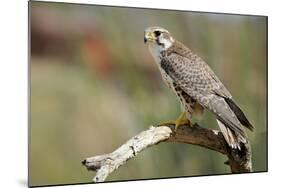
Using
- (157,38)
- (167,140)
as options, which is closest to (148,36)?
(157,38)

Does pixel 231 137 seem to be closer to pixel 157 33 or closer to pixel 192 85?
pixel 192 85

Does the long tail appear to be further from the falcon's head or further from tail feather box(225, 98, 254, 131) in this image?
the falcon's head

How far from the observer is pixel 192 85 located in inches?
105

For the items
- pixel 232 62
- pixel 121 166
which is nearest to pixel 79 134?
pixel 121 166

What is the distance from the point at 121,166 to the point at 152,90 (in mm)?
415

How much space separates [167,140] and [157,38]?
53cm

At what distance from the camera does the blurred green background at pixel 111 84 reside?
2426mm

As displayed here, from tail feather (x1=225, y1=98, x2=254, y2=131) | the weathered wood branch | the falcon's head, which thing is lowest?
the weathered wood branch

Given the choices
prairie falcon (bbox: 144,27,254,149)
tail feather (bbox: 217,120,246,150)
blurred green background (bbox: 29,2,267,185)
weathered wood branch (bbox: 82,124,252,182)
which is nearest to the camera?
blurred green background (bbox: 29,2,267,185)

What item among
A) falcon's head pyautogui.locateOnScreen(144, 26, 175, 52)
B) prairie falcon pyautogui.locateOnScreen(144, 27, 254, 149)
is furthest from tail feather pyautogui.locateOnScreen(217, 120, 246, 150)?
falcon's head pyautogui.locateOnScreen(144, 26, 175, 52)

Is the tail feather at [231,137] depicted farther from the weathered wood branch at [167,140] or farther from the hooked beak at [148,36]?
the hooked beak at [148,36]

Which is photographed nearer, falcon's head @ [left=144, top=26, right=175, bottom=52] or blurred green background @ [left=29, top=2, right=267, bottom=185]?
blurred green background @ [left=29, top=2, right=267, bottom=185]

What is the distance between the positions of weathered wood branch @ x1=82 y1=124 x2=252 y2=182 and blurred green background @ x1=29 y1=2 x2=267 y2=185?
Answer: 3 centimetres

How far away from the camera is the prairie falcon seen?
2641 millimetres
